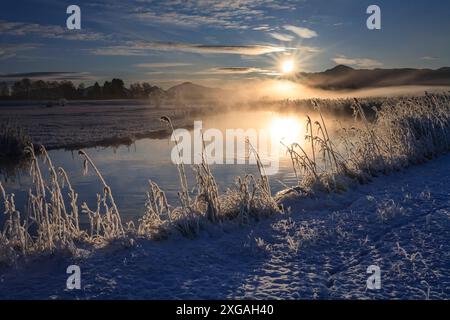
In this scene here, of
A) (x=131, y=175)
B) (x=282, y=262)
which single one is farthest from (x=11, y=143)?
(x=282, y=262)

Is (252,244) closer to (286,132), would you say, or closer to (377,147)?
(377,147)

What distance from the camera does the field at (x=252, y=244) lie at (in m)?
4.32

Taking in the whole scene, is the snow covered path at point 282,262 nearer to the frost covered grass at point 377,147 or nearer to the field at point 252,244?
the field at point 252,244

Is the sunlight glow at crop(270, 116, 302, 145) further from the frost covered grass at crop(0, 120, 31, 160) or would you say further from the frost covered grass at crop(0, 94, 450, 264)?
the frost covered grass at crop(0, 120, 31, 160)

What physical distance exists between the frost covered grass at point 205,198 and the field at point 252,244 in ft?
0.08

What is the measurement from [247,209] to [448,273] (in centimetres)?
283

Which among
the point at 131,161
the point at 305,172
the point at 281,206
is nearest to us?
the point at 281,206

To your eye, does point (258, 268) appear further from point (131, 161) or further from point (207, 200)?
point (131, 161)

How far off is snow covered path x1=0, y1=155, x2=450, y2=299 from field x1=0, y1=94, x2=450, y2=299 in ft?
0.04

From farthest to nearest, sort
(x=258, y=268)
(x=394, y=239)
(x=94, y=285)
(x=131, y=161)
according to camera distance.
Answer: (x=131, y=161) < (x=394, y=239) < (x=258, y=268) < (x=94, y=285)

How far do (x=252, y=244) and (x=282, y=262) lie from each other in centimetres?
55

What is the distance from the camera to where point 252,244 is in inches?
213

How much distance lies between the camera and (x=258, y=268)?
480 centimetres
